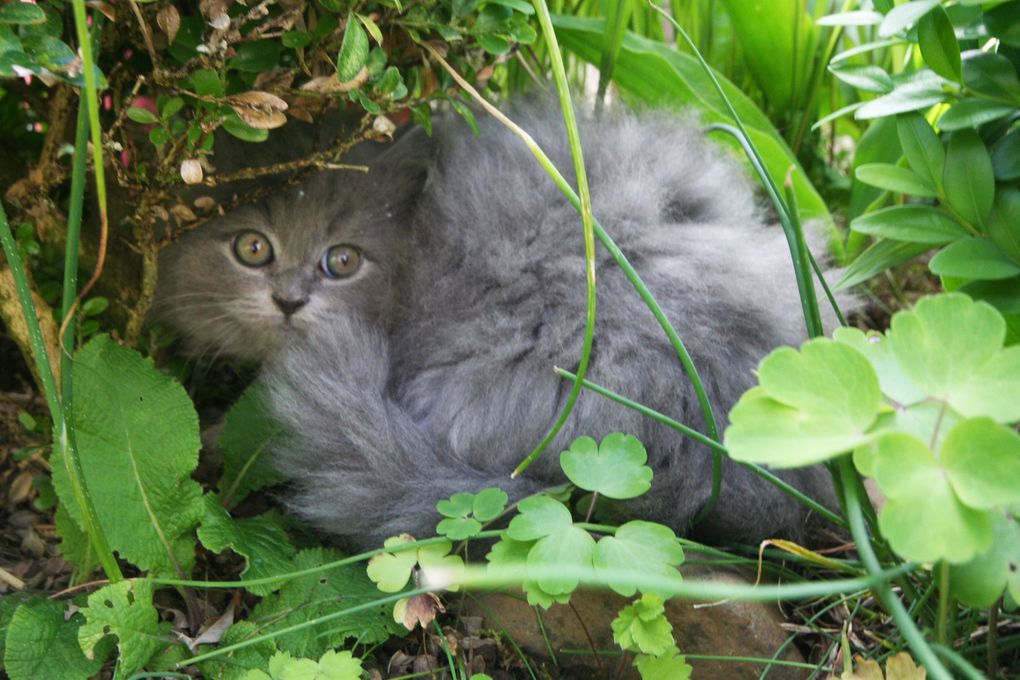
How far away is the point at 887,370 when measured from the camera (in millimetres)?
860

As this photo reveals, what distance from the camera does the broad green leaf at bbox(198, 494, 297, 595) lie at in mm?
1323

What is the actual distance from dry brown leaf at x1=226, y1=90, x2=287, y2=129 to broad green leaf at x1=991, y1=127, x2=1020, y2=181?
3.18 ft

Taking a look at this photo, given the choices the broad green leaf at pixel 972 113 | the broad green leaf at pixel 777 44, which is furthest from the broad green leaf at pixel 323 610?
the broad green leaf at pixel 777 44

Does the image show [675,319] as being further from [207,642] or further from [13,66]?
[13,66]

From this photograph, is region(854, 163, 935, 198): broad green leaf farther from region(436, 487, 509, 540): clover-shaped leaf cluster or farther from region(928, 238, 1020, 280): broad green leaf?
region(436, 487, 509, 540): clover-shaped leaf cluster

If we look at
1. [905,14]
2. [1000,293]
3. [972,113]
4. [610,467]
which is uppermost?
[905,14]

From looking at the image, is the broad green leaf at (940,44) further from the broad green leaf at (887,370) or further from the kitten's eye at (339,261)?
the kitten's eye at (339,261)

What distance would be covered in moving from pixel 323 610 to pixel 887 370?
2.87 ft

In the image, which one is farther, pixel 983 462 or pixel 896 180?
pixel 896 180

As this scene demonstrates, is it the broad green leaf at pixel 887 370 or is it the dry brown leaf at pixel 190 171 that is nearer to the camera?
the broad green leaf at pixel 887 370

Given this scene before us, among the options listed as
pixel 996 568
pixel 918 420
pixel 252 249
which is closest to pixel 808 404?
pixel 918 420

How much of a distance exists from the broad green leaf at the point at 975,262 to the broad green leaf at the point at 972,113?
5.7 inches

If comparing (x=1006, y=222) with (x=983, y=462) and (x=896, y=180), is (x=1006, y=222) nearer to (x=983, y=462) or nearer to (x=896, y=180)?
(x=896, y=180)

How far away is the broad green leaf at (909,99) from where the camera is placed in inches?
45.0
